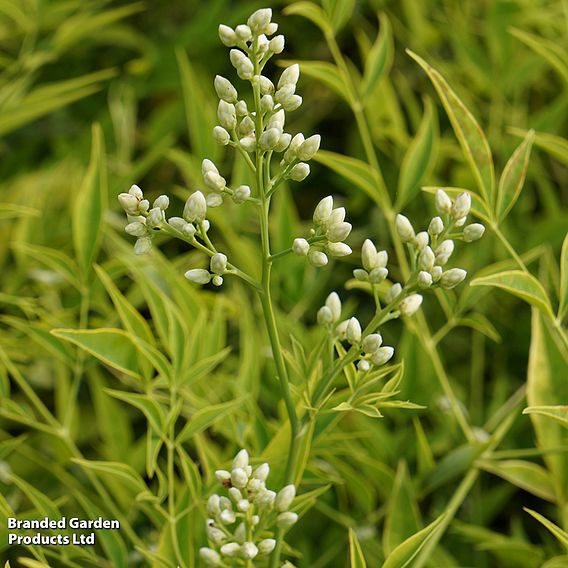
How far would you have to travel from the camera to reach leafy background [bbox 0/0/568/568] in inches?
34.0

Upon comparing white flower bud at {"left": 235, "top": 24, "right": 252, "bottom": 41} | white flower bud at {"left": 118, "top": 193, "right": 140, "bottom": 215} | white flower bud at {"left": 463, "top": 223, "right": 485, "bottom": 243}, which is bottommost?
white flower bud at {"left": 463, "top": 223, "right": 485, "bottom": 243}

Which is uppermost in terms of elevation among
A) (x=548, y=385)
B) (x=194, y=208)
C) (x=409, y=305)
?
(x=194, y=208)

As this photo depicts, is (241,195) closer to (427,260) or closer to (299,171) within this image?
(299,171)

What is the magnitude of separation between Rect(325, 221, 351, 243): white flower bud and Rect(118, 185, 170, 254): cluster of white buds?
0.13 m

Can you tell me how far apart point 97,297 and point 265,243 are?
0.52 meters

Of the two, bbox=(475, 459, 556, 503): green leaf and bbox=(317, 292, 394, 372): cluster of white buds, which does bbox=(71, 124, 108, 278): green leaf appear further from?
bbox=(475, 459, 556, 503): green leaf

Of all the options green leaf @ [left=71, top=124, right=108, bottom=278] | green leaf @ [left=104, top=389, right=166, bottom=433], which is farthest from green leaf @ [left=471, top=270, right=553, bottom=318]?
green leaf @ [left=71, top=124, right=108, bottom=278]

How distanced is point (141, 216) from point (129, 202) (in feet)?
0.07

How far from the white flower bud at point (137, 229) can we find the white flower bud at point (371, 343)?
200 mm

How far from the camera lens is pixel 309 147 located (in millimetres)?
677

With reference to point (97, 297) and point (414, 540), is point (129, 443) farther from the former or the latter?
point (414, 540)

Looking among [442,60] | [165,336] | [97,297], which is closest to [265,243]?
[165,336]

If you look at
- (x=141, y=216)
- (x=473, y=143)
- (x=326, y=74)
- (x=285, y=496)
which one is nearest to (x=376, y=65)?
(x=326, y=74)

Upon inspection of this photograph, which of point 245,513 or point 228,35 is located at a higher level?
Result: point 228,35
